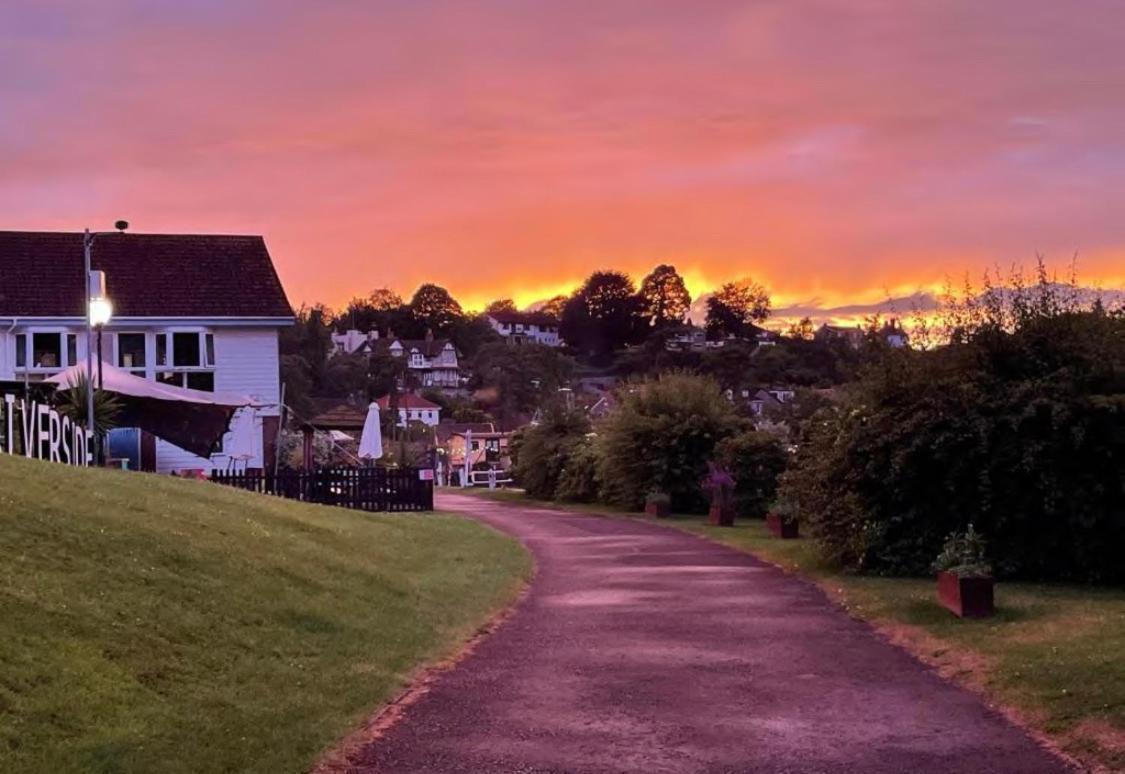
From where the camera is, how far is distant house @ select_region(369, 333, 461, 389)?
133500 mm

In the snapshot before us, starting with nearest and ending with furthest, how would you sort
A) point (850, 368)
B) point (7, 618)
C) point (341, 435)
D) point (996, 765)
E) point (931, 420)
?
point (996, 765)
point (7, 618)
point (931, 420)
point (850, 368)
point (341, 435)

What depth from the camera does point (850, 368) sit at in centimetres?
1789

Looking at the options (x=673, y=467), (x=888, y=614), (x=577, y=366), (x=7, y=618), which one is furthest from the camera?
(x=577, y=366)

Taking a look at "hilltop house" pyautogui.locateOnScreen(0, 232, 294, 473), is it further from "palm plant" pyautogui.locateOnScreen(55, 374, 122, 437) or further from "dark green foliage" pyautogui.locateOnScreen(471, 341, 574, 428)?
"dark green foliage" pyautogui.locateOnScreen(471, 341, 574, 428)

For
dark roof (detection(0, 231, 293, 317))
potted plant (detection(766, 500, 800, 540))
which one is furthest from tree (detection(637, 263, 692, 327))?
potted plant (detection(766, 500, 800, 540))

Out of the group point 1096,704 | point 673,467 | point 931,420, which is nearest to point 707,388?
point 673,467

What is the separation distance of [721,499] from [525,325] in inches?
5618

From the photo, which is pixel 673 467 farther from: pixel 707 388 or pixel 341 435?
pixel 341 435

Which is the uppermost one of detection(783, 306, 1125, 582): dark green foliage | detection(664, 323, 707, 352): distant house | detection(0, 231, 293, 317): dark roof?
detection(664, 323, 707, 352): distant house

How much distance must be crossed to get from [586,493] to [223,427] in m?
14.5

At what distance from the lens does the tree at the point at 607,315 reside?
12784 cm

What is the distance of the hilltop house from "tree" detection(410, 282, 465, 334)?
361ft

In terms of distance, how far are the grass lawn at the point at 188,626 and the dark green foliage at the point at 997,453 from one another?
490 cm

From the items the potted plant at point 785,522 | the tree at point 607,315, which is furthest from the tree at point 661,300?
the potted plant at point 785,522
